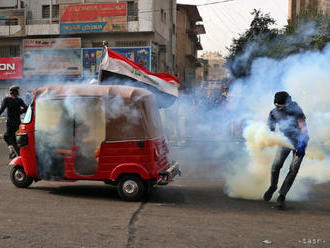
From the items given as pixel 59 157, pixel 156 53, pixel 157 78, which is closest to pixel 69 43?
pixel 156 53

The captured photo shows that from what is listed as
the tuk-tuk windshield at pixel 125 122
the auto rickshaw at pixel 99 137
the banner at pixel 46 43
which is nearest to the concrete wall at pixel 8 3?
the banner at pixel 46 43

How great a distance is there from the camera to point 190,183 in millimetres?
7793

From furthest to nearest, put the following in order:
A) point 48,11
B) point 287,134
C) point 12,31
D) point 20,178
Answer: point 12,31 < point 48,11 < point 20,178 < point 287,134

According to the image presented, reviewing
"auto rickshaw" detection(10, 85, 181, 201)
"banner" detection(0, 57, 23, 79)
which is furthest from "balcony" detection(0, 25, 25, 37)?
"auto rickshaw" detection(10, 85, 181, 201)

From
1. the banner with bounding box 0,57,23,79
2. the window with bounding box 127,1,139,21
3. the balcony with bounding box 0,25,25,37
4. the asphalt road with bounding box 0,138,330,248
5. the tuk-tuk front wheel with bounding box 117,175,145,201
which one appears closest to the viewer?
the asphalt road with bounding box 0,138,330,248

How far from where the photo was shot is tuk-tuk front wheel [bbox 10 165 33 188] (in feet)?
22.6

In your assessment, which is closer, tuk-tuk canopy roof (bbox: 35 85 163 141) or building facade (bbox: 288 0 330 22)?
tuk-tuk canopy roof (bbox: 35 85 163 141)

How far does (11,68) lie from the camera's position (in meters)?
29.0

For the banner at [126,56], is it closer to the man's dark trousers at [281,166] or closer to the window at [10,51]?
the window at [10,51]

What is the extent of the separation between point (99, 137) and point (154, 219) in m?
1.67

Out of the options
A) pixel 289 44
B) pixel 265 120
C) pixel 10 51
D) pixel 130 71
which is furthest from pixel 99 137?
pixel 10 51

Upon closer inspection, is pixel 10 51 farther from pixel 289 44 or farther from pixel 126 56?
pixel 289 44

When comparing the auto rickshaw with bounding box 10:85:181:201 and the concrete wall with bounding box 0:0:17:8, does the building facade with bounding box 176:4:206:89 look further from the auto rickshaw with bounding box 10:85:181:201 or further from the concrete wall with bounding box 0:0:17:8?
the auto rickshaw with bounding box 10:85:181:201

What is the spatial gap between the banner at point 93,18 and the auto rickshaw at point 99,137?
2166 cm
